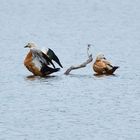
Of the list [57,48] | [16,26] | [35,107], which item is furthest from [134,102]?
[16,26]

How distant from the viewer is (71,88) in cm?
2691

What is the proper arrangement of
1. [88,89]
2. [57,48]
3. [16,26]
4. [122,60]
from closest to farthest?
[88,89] → [122,60] → [57,48] → [16,26]

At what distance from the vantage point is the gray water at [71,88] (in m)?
21.3

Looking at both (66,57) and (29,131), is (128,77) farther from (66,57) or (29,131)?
(29,131)

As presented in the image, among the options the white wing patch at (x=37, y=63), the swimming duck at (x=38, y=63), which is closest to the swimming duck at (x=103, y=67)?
the swimming duck at (x=38, y=63)

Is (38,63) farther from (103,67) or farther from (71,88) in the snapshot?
(71,88)

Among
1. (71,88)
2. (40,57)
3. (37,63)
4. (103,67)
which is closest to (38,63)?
(37,63)

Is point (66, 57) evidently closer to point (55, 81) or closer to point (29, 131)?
point (55, 81)

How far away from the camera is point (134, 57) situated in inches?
1320

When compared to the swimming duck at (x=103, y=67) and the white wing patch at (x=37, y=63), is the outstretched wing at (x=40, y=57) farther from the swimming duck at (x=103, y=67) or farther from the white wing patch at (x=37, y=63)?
the swimming duck at (x=103, y=67)

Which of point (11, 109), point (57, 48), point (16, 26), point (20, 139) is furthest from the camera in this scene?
point (16, 26)

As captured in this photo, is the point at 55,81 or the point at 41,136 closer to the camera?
the point at 41,136

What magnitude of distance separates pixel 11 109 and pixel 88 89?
3.73 m

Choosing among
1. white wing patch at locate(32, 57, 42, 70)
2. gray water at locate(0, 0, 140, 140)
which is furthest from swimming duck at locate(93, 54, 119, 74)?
white wing patch at locate(32, 57, 42, 70)
